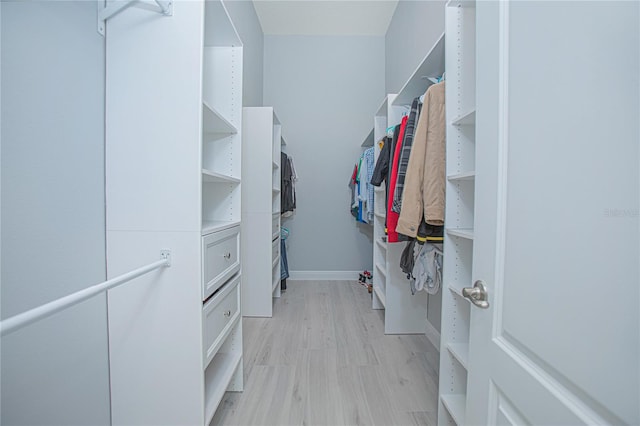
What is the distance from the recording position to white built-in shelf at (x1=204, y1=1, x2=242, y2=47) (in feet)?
3.72

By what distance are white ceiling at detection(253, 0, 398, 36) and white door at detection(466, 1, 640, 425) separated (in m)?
2.99

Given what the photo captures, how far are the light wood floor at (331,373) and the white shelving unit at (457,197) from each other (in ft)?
1.05

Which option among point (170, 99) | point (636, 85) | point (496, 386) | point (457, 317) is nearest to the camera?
point (636, 85)

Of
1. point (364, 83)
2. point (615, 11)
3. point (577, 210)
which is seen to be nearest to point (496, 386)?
point (577, 210)

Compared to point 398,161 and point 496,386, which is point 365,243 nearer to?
point 398,161

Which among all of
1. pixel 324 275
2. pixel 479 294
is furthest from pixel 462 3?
pixel 324 275

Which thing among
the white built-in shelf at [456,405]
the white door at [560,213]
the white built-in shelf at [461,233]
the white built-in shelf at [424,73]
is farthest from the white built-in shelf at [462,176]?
the white built-in shelf at [456,405]

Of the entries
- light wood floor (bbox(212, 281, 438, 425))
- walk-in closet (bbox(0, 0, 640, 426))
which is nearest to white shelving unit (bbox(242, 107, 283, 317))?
light wood floor (bbox(212, 281, 438, 425))

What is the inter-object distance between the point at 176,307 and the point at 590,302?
1163mm

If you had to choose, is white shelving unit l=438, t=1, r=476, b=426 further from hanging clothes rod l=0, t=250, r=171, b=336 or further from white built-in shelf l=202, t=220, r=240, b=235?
hanging clothes rod l=0, t=250, r=171, b=336

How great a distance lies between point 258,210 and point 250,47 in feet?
6.11

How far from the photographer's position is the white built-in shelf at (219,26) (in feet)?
3.72

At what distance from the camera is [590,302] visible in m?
0.43

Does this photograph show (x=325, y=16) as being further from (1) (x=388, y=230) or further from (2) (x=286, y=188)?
(1) (x=388, y=230)
